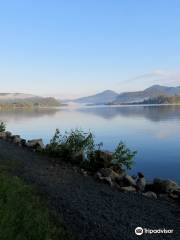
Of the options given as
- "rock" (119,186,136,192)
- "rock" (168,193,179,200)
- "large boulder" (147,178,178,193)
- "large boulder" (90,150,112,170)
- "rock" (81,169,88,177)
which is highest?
"large boulder" (90,150,112,170)

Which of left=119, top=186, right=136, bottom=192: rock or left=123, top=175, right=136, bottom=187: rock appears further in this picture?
left=123, top=175, right=136, bottom=187: rock

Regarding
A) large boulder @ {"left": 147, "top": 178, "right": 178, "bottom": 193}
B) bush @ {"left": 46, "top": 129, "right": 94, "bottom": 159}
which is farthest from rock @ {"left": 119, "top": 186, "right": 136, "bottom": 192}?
bush @ {"left": 46, "top": 129, "right": 94, "bottom": 159}

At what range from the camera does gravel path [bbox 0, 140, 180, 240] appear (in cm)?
982

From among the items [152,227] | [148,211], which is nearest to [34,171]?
[148,211]

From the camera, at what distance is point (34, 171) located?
1691cm

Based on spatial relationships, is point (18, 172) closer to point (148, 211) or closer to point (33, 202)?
point (33, 202)

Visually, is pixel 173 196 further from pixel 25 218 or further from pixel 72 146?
pixel 72 146

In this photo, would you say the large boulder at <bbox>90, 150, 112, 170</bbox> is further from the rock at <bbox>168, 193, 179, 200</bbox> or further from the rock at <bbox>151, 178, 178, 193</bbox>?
the rock at <bbox>168, 193, 179, 200</bbox>

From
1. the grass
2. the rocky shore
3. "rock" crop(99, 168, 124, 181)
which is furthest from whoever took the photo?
"rock" crop(99, 168, 124, 181)

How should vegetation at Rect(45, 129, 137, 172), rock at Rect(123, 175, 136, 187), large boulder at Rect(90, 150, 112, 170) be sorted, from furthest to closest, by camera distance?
vegetation at Rect(45, 129, 137, 172) → large boulder at Rect(90, 150, 112, 170) → rock at Rect(123, 175, 136, 187)

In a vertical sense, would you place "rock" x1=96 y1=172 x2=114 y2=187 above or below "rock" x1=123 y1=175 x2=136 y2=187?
above

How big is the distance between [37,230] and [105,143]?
106 feet

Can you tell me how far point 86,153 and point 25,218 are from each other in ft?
39.9

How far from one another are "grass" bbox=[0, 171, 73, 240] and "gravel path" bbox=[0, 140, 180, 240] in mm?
490
